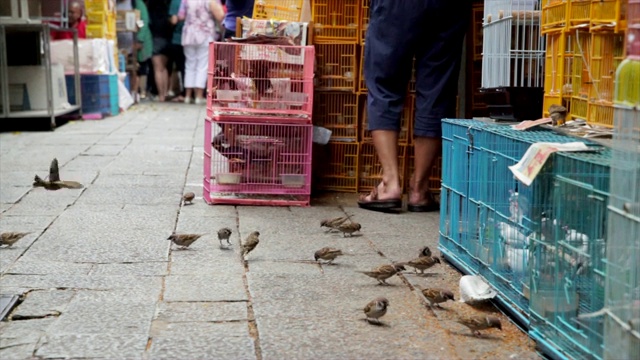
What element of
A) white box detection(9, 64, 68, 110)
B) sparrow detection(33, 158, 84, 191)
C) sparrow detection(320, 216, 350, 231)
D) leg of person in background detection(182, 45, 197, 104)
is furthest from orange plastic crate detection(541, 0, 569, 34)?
leg of person in background detection(182, 45, 197, 104)

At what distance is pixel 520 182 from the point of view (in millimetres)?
3971

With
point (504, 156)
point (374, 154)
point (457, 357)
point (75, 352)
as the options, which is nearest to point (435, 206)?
point (374, 154)

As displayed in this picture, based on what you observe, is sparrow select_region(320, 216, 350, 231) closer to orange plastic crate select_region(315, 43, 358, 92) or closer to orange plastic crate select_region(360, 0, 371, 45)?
orange plastic crate select_region(315, 43, 358, 92)

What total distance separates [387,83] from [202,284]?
2658mm

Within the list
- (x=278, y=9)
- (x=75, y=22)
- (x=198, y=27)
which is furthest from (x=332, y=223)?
(x=198, y=27)

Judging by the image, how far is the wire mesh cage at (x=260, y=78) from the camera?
7262 mm

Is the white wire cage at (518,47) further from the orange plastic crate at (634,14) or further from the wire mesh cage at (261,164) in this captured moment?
the orange plastic crate at (634,14)

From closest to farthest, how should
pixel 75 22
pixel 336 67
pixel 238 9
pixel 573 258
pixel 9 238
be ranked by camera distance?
pixel 573 258, pixel 9 238, pixel 336 67, pixel 238 9, pixel 75 22

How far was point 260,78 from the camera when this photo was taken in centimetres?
729

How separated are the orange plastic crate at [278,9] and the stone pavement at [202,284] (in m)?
1.50

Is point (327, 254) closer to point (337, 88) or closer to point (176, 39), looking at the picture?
point (337, 88)

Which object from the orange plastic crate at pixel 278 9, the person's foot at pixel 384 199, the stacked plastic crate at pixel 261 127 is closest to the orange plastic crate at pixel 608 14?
the person's foot at pixel 384 199

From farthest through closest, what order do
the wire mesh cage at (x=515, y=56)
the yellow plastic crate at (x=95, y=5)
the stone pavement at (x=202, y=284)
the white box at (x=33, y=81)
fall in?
the yellow plastic crate at (x=95, y=5) < the white box at (x=33, y=81) < the wire mesh cage at (x=515, y=56) < the stone pavement at (x=202, y=284)

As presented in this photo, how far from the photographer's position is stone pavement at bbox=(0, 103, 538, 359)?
395 centimetres
